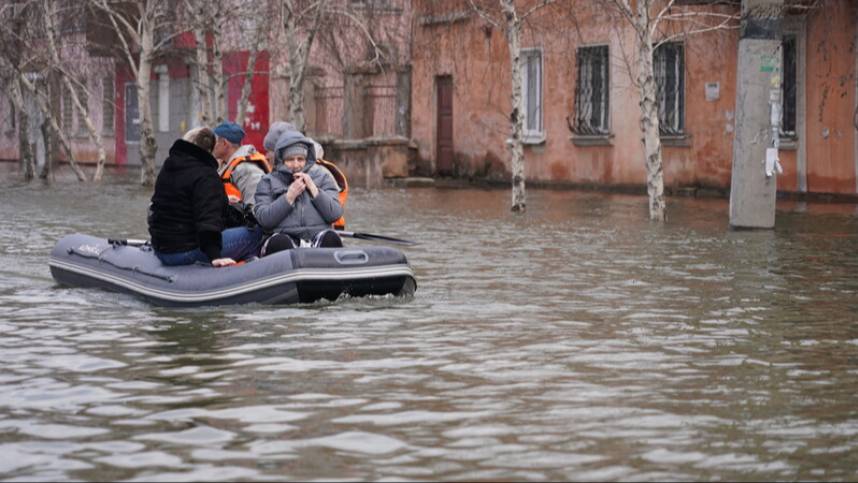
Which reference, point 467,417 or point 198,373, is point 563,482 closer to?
point 467,417

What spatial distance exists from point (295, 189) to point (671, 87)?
20221mm

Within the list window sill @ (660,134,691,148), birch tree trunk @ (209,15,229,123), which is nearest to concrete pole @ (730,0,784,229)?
window sill @ (660,134,691,148)

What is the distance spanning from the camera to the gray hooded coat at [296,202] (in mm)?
14758

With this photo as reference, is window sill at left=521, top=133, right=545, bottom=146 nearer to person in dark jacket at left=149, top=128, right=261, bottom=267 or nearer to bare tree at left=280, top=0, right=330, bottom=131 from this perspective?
bare tree at left=280, top=0, right=330, bottom=131

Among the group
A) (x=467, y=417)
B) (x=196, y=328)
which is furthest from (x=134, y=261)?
A: (x=467, y=417)

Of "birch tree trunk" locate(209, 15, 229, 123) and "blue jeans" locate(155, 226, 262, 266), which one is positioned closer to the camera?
"blue jeans" locate(155, 226, 262, 266)

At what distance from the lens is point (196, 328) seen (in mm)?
12914

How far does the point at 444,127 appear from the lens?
4222cm

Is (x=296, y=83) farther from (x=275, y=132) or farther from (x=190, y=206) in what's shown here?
(x=190, y=206)

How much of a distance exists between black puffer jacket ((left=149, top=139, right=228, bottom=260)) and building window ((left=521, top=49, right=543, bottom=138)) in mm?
23998

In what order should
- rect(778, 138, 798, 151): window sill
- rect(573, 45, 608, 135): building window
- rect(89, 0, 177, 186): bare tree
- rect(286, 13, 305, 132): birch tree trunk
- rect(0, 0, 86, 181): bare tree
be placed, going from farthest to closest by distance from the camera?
rect(0, 0, 86, 181): bare tree
rect(89, 0, 177, 186): bare tree
rect(573, 45, 608, 135): building window
rect(286, 13, 305, 132): birch tree trunk
rect(778, 138, 798, 151): window sill

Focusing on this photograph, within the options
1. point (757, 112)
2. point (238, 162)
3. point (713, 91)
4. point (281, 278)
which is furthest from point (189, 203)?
point (713, 91)

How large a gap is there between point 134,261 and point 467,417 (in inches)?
264

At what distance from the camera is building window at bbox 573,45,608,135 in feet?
119
